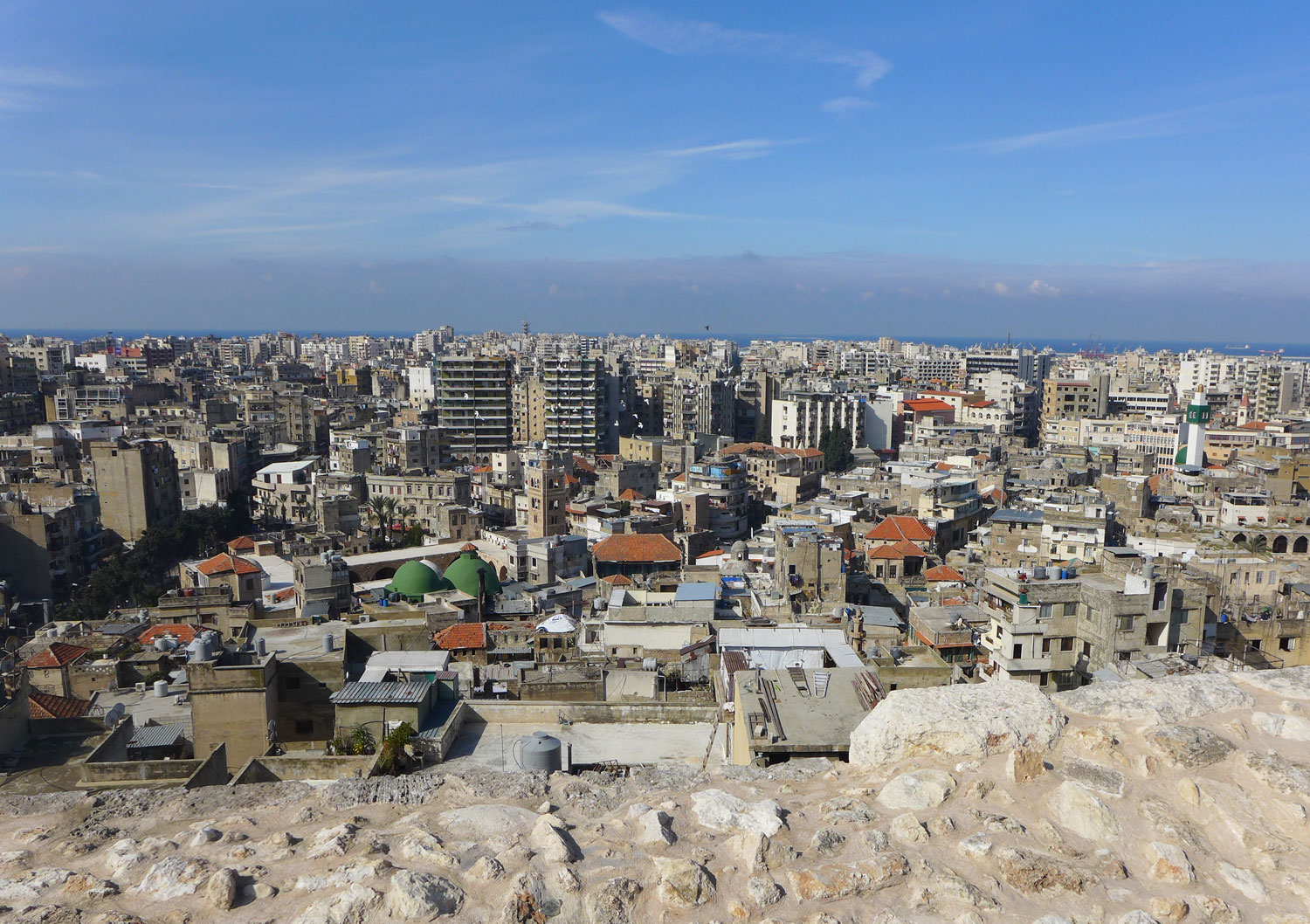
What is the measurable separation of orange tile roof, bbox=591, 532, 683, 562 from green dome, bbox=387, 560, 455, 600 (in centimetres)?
Result: 850

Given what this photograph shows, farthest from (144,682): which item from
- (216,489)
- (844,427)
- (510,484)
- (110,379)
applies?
(110,379)

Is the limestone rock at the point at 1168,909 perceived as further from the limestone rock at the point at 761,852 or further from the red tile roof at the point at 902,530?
the red tile roof at the point at 902,530

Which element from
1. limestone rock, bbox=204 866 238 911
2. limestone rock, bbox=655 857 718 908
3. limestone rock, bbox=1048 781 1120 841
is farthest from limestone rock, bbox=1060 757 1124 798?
limestone rock, bbox=204 866 238 911

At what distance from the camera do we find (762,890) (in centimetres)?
548

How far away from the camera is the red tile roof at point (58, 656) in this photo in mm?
19769

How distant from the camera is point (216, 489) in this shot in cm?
5366

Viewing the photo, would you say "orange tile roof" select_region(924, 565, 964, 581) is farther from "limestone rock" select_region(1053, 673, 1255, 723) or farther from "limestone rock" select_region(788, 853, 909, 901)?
"limestone rock" select_region(788, 853, 909, 901)

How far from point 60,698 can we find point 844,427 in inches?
2585

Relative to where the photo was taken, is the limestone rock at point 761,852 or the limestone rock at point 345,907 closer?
the limestone rock at point 345,907

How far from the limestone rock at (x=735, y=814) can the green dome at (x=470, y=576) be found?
2148 cm

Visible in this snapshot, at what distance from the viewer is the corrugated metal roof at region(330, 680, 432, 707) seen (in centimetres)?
1280

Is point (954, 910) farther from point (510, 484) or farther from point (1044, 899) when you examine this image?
point (510, 484)

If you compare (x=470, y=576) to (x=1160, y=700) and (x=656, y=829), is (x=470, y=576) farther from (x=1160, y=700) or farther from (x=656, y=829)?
(x=1160, y=700)

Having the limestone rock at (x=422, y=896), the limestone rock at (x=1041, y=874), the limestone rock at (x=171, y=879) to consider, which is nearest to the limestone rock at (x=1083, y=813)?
the limestone rock at (x=1041, y=874)
